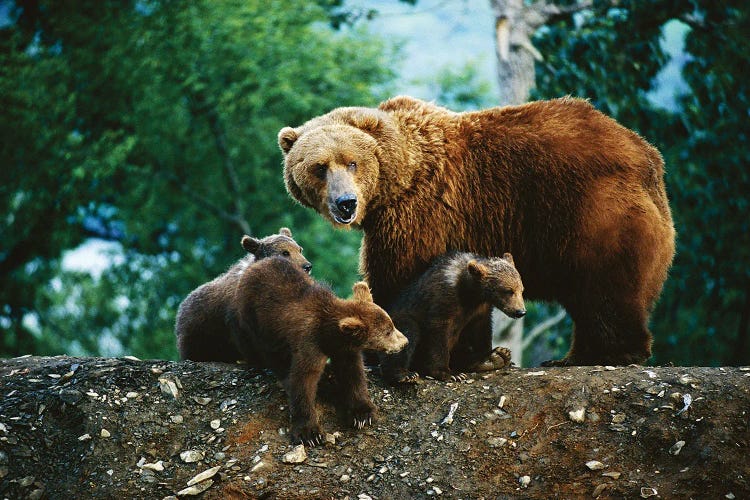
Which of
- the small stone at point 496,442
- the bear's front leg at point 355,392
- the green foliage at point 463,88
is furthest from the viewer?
the green foliage at point 463,88

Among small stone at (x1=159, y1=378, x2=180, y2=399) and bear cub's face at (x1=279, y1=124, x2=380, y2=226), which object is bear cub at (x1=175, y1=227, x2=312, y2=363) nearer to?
bear cub's face at (x1=279, y1=124, x2=380, y2=226)

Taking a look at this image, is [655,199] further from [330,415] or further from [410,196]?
[330,415]

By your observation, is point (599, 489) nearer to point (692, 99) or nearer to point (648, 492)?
point (648, 492)

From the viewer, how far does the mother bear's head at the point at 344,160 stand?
7.09 metres

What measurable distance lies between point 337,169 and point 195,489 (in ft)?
8.91

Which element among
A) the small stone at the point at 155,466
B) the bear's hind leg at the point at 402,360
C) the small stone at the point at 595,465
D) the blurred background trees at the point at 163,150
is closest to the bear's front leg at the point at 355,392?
the bear's hind leg at the point at 402,360

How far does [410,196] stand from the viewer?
7.43m

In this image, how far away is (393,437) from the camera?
6.41 metres

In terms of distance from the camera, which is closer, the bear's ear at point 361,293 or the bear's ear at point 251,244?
the bear's ear at point 361,293

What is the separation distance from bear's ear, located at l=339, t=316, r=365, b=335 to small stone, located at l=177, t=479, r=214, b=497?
4.46 feet

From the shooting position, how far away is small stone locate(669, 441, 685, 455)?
239 inches

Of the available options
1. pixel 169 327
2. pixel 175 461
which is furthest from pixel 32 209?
pixel 175 461

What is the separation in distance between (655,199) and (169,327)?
1740 centimetres

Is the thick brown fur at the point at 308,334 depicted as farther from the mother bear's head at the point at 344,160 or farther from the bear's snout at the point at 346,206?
the mother bear's head at the point at 344,160
